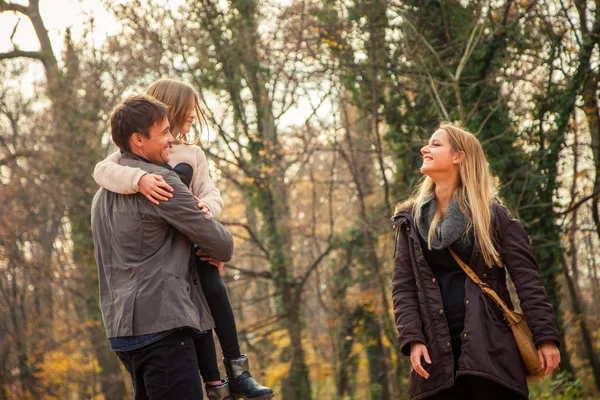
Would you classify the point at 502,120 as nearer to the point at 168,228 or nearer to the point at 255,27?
the point at 255,27

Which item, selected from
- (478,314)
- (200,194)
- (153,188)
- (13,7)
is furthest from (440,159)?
(13,7)

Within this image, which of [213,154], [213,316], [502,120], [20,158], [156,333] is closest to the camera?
[156,333]

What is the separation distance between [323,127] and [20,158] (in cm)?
954

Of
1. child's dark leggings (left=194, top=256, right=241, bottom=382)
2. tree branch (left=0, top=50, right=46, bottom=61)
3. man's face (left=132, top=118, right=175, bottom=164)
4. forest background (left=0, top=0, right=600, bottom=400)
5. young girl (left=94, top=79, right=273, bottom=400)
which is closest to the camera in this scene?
young girl (left=94, top=79, right=273, bottom=400)

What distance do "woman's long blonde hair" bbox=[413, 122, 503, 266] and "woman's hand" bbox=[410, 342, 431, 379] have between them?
0.50 m

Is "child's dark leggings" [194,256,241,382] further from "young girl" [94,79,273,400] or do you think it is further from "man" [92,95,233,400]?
"man" [92,95,233,400]

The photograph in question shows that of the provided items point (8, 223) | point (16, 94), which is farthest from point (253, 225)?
point (16, 94)

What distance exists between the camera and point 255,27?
1259 cm

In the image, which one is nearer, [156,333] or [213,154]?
[156,333]

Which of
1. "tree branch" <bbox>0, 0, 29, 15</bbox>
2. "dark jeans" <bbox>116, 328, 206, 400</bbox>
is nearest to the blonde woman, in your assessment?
"dark jeans" <bbox>116, 328, 206, 400</bbox>

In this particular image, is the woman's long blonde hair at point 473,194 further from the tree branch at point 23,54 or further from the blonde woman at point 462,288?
the tree branch at point 23,54

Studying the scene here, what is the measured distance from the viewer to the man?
2850 millimetres

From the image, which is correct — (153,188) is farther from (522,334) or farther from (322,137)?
(322,137)

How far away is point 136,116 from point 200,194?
1.91 feet
